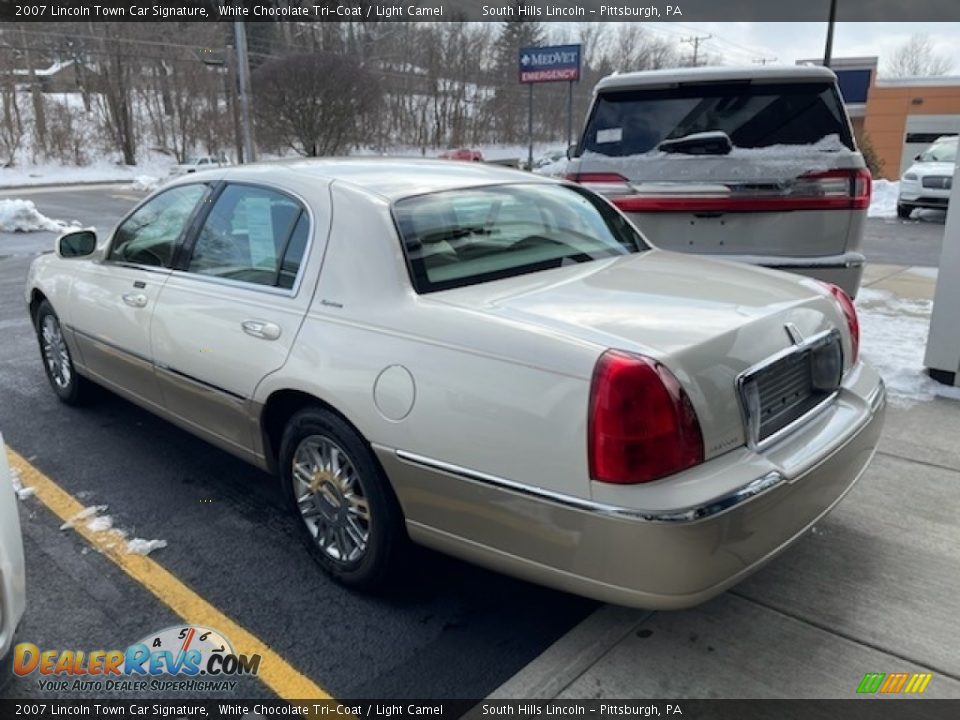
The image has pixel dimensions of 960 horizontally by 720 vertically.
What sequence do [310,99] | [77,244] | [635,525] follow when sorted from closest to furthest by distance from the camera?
1. [635,525]
2. [77,244]
3. [310,99]

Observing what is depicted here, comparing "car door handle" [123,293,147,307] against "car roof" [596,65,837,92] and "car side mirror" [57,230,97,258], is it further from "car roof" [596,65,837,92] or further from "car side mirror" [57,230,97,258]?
"car roof" [596,65,837,92]

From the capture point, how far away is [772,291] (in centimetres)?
279

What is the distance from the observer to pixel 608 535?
213cm

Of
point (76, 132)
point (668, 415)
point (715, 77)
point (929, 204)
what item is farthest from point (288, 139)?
point (76, 132)

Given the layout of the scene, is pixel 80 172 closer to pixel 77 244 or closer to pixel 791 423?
pixel 77 244

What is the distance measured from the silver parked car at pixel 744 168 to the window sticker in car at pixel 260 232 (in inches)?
110

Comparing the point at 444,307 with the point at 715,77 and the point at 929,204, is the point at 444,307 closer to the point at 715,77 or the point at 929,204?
the point at 715,77

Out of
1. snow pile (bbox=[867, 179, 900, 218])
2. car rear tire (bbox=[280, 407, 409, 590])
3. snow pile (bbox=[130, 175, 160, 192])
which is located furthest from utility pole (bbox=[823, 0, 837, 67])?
snow pile (bbox=[130, 175, 160, 192])

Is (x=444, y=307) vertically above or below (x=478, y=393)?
above

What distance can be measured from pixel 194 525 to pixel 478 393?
1835mm

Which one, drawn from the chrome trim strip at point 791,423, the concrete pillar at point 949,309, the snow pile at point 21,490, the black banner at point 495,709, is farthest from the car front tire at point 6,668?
the concrete pillar at point 949,309

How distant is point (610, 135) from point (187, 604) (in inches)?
164

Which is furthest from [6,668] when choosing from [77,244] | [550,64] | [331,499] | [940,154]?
[550,64]

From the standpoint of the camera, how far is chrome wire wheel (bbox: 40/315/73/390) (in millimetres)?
4789
